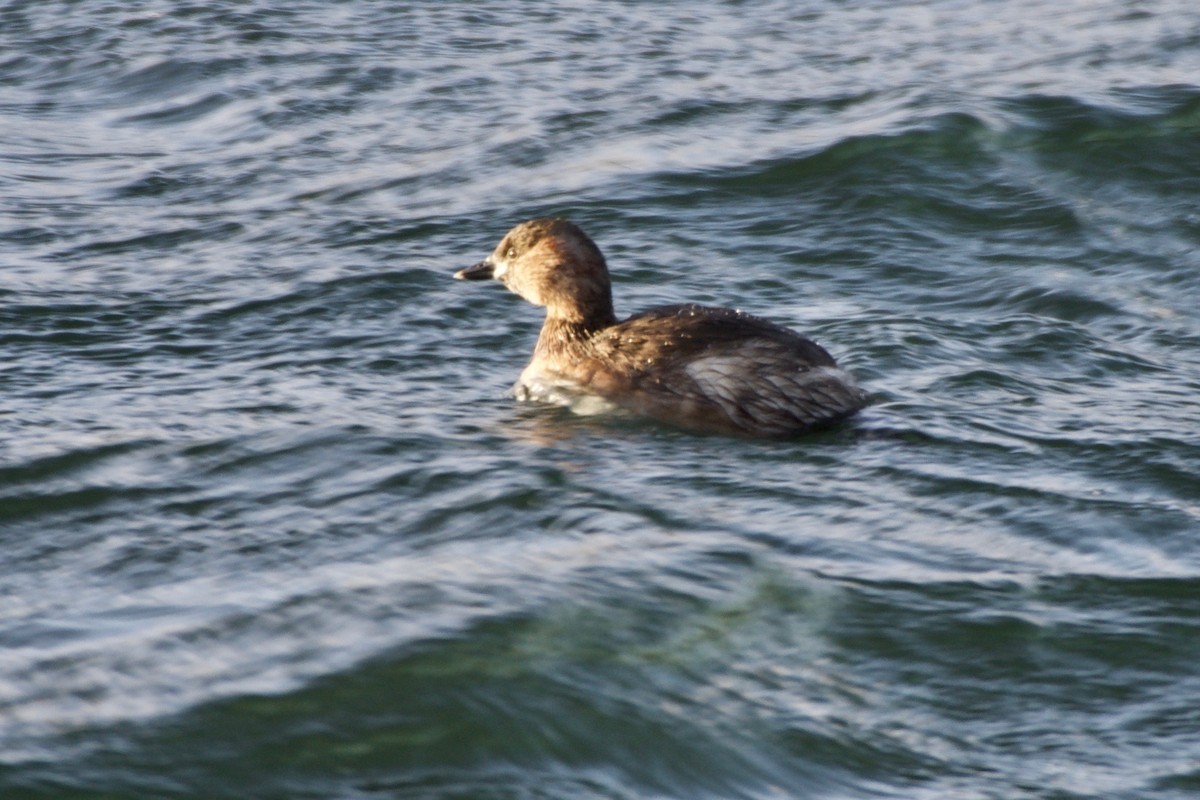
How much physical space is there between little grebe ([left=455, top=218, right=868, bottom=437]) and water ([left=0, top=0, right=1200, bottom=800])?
0.47 feet

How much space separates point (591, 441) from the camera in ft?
27.3

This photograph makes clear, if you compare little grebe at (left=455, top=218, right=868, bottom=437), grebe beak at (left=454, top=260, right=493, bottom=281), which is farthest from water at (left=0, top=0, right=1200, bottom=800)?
grebe beak at (left=454, top=260, right=493, bottom=281)

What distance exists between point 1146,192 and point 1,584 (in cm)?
833

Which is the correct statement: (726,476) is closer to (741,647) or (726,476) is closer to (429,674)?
(741,647)

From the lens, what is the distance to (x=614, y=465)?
26.1 feet

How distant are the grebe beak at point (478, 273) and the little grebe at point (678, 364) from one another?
50 centimetres

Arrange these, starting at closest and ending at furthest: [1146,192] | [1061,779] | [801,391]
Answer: [1061,779]
[801,391]
[1146,192]

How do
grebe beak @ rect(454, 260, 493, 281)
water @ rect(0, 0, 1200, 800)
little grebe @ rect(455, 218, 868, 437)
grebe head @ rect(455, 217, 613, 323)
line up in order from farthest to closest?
1. grebe beak @ rect(454, 260, 493, 281)
2. grebe head @ rect(455, 217, 613, 323)
3. little grebe @ rect(455, 218, 868, 437)
4. water @ rect(0, 0, 1200, 800)

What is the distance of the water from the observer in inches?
225

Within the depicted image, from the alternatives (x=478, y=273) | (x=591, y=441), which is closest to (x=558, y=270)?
(x=478, y=273)

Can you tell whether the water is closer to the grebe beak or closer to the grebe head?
the grebe beak

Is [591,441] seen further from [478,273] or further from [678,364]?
[478,273]

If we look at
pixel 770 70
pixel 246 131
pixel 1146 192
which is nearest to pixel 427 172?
pixel 246 131

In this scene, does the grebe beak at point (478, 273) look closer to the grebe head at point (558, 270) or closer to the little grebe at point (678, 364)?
the grebe head at point (558, 270)
